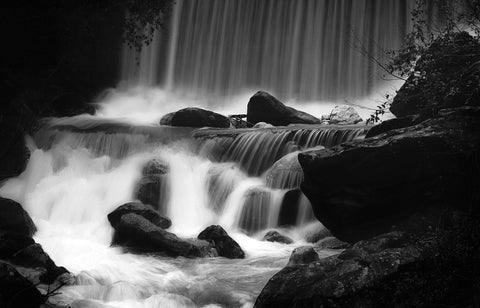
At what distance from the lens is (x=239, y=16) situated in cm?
2938

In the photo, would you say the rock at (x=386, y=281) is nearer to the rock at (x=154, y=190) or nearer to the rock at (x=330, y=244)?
the rock at (x=330, y=244)

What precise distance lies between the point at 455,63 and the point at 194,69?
23.6 meters

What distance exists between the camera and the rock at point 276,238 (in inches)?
417

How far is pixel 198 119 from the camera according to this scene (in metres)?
19.6

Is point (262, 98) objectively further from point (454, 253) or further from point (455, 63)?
point (454, 253)

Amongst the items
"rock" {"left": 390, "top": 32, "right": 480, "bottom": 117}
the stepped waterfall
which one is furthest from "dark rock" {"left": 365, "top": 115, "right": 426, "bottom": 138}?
the stepped waterfall

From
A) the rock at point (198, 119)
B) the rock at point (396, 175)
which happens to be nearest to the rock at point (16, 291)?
the rock at point (396, 175)

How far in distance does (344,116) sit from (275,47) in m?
9.39

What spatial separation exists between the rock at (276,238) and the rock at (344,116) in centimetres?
1008

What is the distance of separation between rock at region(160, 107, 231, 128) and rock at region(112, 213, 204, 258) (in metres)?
9.49

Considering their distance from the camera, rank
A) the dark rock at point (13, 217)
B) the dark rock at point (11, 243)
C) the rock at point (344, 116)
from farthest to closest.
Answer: the rock at point (344, 116) < the dark rock at point (13, 217) < the dark rock at point (11, 243)

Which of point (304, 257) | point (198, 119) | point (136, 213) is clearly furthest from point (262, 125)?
point (304, 257)

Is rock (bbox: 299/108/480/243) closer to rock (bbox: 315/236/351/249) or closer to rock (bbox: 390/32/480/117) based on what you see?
rock (bbox: 390/32/480/117)

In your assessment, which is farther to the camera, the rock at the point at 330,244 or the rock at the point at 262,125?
the rock at the point at 262,125
